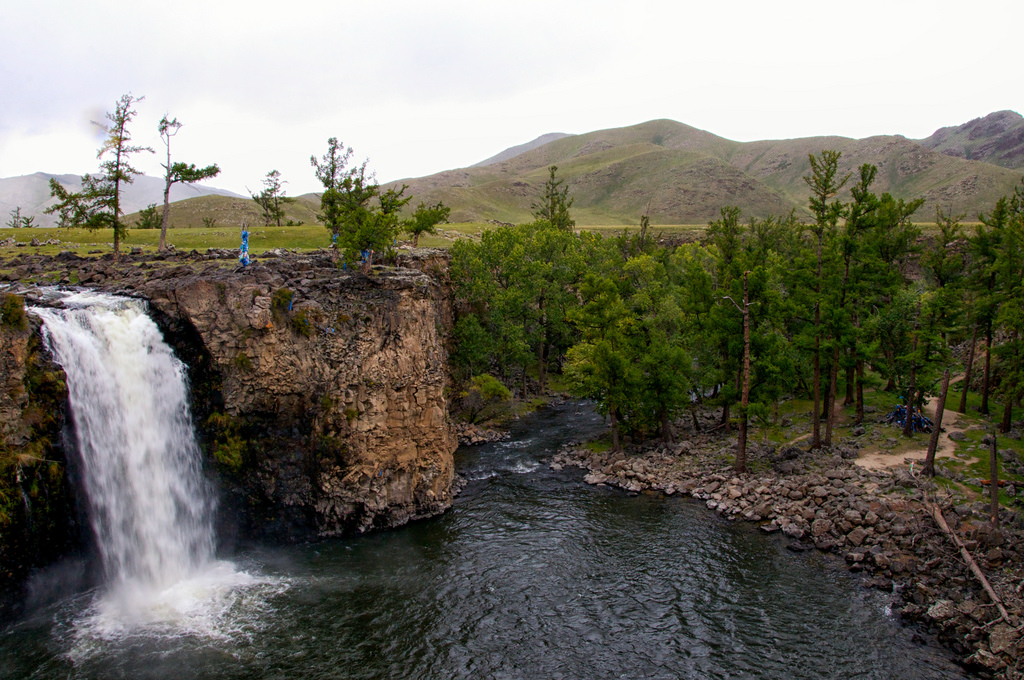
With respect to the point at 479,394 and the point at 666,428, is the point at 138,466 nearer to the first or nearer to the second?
the point at 479,394

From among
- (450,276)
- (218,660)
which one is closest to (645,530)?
(218,660)

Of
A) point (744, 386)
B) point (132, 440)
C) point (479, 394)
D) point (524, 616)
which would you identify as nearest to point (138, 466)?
point (132, 440)

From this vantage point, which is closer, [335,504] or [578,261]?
[335,504]

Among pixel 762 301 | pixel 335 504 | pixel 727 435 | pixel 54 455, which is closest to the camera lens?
pixel 54 455

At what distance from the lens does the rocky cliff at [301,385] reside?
28203mm

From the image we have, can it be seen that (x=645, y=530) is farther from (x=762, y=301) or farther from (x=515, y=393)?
(x=515, y=393)

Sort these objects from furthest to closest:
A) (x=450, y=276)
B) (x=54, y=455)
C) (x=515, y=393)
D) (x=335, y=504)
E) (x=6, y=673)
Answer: (x=515, y=393) → (x=450, y=276) → (x=335, y=504) → (x=54, y=455) → (x=6, y=673)

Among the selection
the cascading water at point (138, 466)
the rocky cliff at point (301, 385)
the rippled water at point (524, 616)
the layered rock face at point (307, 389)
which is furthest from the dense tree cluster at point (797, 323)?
the cascading water at point (138, 466)

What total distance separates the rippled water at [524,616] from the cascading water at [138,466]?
1529 mm

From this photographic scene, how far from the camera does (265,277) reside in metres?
30.0

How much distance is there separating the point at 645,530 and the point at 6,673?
2623cm

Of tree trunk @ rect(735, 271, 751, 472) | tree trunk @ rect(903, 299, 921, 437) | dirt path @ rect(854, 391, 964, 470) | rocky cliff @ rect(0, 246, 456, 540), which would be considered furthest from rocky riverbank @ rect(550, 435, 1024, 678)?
rocky cliff @ rect(0, 246, 456, 540)

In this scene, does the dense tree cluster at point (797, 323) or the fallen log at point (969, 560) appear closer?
the fallen log at point (969, 560)

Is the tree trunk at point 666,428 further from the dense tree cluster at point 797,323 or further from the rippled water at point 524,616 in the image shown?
the rippled water at point 524,616
